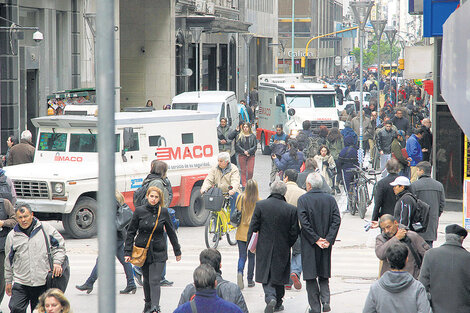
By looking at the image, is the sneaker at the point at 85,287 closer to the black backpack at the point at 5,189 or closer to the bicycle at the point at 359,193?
the black backpack at the point at 5,189

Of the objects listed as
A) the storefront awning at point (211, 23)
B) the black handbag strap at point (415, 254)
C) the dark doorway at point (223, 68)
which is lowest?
the black handbag strap at point (415, 254)

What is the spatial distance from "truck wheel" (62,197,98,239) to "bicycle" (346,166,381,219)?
5.71 metres

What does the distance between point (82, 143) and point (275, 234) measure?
7.39 meters

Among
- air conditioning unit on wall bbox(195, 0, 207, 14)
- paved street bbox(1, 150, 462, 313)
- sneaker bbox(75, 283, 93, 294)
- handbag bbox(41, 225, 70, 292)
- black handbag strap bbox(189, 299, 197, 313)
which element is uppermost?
air conditioning unit on wall bbox(195, 0, 207, 14)

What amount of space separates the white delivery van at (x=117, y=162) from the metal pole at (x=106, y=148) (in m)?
12.0

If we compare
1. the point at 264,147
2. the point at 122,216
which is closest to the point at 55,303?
the point at 122,216

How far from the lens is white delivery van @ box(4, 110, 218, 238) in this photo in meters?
15.8

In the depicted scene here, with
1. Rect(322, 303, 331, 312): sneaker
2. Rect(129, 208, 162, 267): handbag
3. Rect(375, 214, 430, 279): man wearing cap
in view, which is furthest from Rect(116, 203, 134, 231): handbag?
Rect(375, 214, 430, 279): man wearing cap

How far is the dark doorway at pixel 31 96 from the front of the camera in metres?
27.0

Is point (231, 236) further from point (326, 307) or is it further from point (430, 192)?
point (326, 307)

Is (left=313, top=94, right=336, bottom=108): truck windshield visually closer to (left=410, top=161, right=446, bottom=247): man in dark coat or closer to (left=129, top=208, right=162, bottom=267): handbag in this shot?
(left=410, top=161, right=446, bottom=247): man in dark coat

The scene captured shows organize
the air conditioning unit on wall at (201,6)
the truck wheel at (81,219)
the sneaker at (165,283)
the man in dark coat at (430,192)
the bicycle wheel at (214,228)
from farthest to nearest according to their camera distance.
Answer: the air conditioning unit on wall at (201,6) → the truck wheel at (81,219) → the bicycle wheel at (214,228) → the sneaker at (165,283) → the man in dark coat at (430,192)

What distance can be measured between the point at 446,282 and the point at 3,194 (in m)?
5.74

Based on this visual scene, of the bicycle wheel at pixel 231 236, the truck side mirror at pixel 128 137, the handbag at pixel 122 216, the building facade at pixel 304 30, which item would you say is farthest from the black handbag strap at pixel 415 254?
the building facade at pixel 304 30
